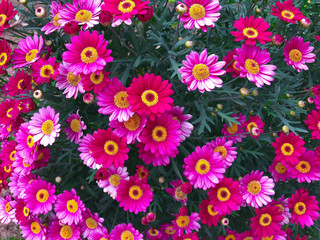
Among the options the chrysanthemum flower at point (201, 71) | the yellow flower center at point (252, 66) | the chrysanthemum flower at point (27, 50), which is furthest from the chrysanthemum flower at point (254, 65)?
the chrysanthemum flower at point (27, 50)

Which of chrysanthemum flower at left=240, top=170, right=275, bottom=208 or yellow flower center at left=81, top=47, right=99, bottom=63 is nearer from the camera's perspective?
yellow flower center at left=81, top=47, right=99, bottom=63

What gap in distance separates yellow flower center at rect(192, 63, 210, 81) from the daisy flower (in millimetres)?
418

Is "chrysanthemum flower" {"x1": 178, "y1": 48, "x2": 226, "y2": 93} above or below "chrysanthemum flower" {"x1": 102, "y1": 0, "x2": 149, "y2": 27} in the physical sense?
below

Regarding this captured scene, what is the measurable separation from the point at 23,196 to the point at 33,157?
42 centimetres

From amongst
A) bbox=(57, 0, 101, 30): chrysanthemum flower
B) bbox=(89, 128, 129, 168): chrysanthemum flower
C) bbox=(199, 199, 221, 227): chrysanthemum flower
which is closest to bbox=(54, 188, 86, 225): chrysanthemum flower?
bbox=(89, 128, 129, 168): chrysanthemum flower

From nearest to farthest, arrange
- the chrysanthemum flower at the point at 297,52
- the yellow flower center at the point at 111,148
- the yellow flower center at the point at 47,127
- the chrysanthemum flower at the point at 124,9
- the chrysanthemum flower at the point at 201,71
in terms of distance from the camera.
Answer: the chrysanthemum flower at the point at 124,9 → the chrysanthemum flower at the point at 201,71 → the yellow flower center at the point at 111,148 → the yellow flower center at the point at 47,127 → the chrysanthemum flower at the point at 297,52

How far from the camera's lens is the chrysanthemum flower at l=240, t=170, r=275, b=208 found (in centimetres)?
203

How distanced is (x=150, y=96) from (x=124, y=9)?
48cm

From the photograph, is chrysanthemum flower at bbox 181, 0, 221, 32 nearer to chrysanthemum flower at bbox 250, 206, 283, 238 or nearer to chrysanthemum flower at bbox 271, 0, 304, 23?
chrysanthemum flower at bbox 271, 0, 304, 23

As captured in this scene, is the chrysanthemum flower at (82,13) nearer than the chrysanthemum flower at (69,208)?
Yes

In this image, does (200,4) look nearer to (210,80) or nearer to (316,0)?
(210,80)

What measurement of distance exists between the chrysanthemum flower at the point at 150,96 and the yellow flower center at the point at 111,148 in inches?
11.4

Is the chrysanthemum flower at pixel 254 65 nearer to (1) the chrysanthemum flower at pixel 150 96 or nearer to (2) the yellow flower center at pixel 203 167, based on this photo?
(1) the chrysanthemum flower at pixel 150 96

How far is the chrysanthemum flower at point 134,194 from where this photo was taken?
75.8 inches
